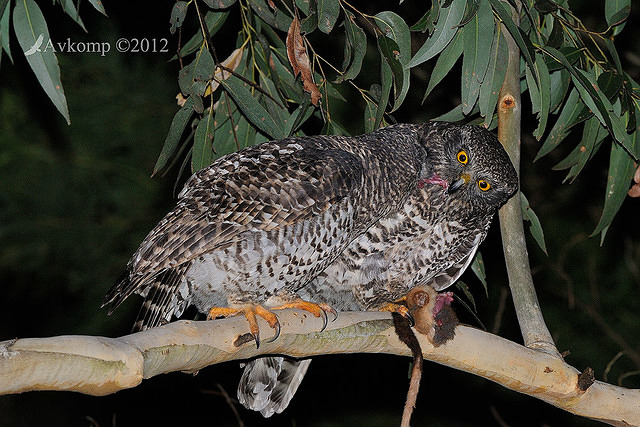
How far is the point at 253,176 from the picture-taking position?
2.60 metres

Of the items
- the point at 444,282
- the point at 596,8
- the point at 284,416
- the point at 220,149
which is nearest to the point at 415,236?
the point at 444,282

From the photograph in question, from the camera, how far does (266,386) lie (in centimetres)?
300

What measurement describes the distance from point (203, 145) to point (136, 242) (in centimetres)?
374

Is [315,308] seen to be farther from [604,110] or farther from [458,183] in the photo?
[604,110]

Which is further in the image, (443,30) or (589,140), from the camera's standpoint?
(589,140)

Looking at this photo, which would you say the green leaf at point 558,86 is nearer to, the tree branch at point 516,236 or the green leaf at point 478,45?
the tree branch at point 516,236

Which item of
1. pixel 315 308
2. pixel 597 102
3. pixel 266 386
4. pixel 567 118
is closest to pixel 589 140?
pixel 567 118

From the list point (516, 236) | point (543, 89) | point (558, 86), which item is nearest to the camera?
point (543, 89)

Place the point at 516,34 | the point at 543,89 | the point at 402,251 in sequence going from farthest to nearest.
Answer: the point at 402,251, the point at 543,89, the point at 516,34

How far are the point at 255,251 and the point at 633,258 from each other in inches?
200

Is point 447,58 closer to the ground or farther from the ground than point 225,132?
farther from the ground

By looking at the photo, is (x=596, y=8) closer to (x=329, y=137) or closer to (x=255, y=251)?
(x=329, y=137)

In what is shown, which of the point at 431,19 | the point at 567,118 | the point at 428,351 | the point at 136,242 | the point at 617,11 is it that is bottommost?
the point at 136,242

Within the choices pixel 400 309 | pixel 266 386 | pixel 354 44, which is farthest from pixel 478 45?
pixel 266 386
